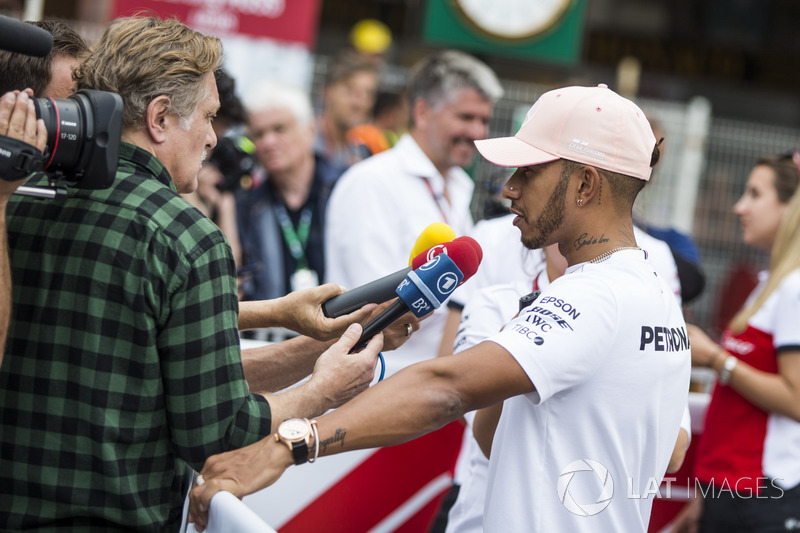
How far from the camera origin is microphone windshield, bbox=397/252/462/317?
2.22m

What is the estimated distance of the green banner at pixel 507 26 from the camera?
8.32 m

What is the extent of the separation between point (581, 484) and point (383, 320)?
598 mm

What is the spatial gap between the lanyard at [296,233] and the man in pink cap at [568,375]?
3256mm

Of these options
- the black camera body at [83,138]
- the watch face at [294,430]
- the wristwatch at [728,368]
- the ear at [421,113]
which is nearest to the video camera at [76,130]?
the black camera body at [83,138]

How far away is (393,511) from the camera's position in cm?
423

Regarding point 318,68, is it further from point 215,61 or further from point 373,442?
point 373,442

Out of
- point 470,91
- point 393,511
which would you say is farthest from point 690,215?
point 393,511

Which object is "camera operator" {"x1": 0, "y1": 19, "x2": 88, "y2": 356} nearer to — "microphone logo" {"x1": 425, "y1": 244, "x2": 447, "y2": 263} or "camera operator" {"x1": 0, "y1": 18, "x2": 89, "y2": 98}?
"camera operator" {"x1": 0, "y1": 18, "x2": 89, "y2": 98}

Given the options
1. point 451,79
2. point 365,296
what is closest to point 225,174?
point 451,79

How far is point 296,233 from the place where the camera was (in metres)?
5.68

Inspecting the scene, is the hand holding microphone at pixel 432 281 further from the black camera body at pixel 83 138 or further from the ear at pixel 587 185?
the black camera body at pixel 83 138

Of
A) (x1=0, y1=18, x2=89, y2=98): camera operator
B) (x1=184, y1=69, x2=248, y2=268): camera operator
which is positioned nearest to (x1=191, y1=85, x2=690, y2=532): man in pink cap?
(x1=0, y1=18, x2=89, y2=98): camera operator

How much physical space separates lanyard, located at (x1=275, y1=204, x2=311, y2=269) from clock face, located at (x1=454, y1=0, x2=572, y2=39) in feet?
11.3

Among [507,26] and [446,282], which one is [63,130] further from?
[507,26]
